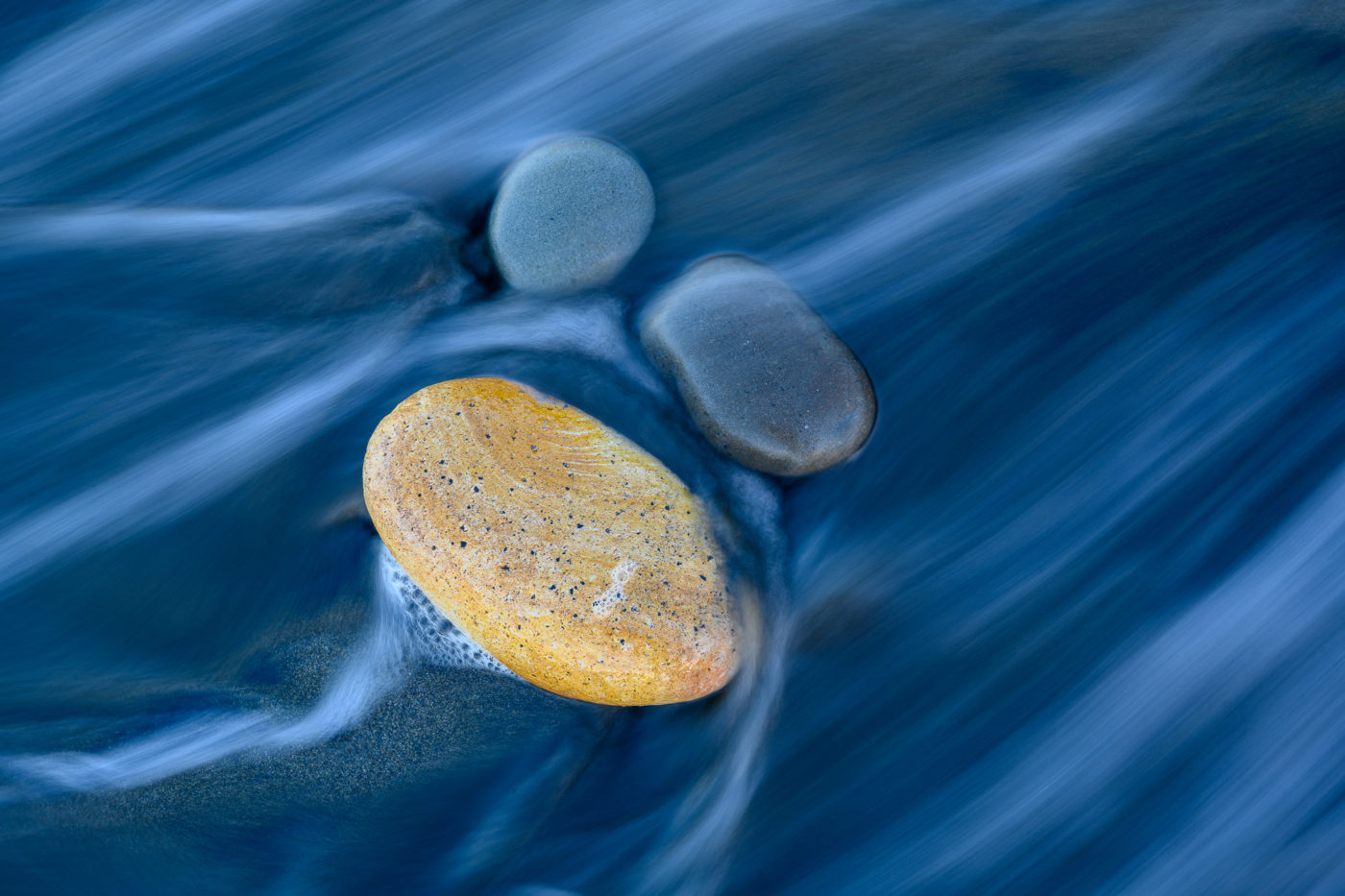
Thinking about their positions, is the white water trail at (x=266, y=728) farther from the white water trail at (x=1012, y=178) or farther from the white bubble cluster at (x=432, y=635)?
the white water trail at (x=1012, y=178)

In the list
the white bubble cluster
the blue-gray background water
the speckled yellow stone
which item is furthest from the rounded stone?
the white bubble cluster

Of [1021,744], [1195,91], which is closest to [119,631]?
[1021,744]

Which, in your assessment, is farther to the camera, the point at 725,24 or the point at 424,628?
the point at 725,24

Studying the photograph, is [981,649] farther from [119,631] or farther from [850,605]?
[119,631]

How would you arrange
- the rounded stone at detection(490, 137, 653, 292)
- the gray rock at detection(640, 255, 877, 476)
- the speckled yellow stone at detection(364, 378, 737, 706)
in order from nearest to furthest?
the speckled yellow stone at detection(364, 378, 737, 706), the gray rock at detection(640, 255, 877, 476), the rounded stone at detection(490, 137, 653, 292)

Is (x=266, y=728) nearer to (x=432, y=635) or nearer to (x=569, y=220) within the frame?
(x=432, y=635)

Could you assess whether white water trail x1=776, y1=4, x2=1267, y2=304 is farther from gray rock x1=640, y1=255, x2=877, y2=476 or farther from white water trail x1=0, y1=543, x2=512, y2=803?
white water trail x1=0, y1=543, x2=512, y2=803

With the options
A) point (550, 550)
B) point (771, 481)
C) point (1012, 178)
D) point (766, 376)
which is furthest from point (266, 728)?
point (1012, 178)
